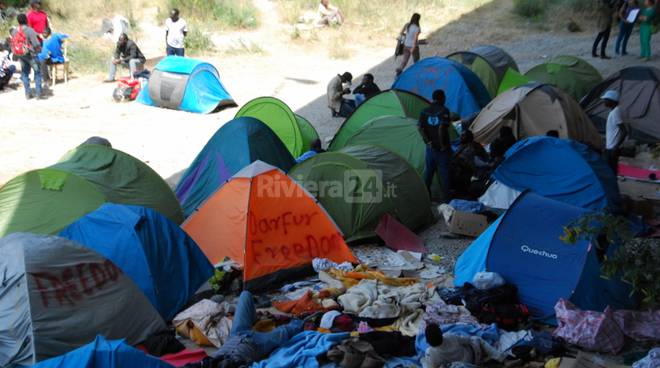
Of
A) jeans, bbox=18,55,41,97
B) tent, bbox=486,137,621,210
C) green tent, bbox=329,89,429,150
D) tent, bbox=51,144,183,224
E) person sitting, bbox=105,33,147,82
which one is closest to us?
tent, bbox=51,144,183,224

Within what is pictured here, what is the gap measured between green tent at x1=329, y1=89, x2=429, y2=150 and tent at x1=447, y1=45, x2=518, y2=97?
3280mm

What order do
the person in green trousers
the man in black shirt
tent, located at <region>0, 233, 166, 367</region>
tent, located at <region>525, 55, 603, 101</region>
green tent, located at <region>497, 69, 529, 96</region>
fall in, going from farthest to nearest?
the person in green trousers < green tent, located at <region>497, 69, 529, 96</region> < tent, located at <region>525, 55, 603, 101</region> < the man in black shirt < tent, located at <region>0, 233, 166, 367</region>

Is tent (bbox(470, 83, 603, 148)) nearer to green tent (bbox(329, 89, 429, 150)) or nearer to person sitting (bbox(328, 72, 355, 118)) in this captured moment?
green tent (bbox(329, 89, 429, 150))

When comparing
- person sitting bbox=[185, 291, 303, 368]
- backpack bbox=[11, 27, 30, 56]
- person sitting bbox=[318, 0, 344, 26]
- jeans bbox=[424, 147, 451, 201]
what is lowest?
person sitting bbox=[185, 291, 303, 368]

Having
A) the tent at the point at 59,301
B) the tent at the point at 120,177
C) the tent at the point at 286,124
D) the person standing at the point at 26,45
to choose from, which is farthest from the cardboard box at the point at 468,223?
the person standing at the point at 26,45

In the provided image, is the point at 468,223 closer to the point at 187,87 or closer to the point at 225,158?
the point at 225,158

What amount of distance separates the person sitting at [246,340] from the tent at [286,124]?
18.5 ft

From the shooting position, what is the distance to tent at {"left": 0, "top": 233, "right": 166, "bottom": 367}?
257 inches

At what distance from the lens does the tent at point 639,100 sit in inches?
545

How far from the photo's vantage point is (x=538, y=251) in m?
7.86

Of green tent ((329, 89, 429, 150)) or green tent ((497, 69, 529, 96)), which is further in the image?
green tent ((497, 69, 529, 96))

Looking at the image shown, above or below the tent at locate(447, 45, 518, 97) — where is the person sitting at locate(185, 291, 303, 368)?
below

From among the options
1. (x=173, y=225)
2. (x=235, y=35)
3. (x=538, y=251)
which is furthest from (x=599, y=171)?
(x=235, y=35)

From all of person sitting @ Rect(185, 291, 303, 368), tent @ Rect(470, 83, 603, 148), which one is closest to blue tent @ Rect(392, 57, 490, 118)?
tent @ Rect(470, 83, 603, 148)
